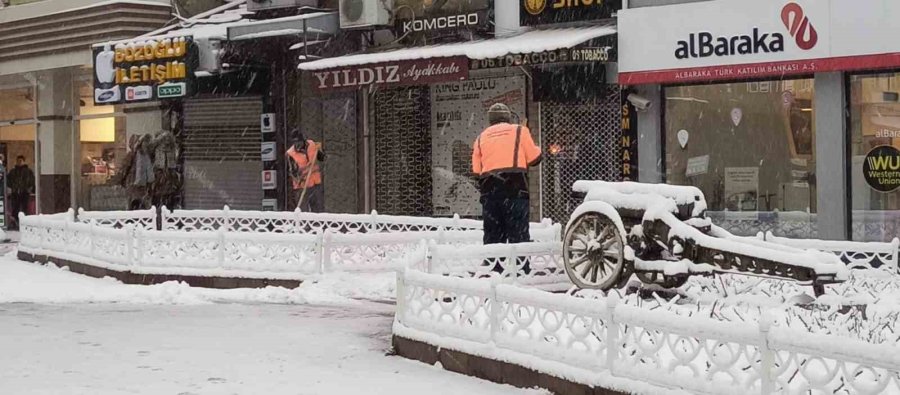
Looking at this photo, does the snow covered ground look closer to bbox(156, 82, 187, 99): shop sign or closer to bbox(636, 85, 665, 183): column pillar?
bbox(636, 85, 665, 183): column pillar

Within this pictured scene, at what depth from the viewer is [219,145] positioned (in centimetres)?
2291

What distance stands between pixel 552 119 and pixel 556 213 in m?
1.32

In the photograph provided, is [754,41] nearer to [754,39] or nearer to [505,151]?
[754,39]

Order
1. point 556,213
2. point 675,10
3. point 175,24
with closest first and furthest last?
point 675,10, point 556,213, point 175,24

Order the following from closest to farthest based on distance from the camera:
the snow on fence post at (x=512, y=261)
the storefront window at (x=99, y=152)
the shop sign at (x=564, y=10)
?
the snow on fence post at (x=512, y=261) → the shop sign at (x=564, y=10) → the storefront window at (x=99, y=152)

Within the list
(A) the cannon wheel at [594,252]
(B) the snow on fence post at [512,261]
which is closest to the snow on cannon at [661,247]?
(A) the cannon wheel at [594,252]

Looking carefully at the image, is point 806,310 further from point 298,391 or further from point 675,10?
point 675,10

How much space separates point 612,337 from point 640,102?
1024 cm

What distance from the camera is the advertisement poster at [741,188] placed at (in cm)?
1628

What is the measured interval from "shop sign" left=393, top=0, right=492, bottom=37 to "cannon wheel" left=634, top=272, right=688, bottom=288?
8.61 metres

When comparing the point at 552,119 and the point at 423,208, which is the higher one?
the point at 552,119

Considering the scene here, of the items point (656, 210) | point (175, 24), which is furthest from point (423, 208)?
point (656, 210)

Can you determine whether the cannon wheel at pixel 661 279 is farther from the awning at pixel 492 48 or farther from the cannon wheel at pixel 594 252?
the awning at pixel 492 48

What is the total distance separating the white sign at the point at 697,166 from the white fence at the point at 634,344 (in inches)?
324
